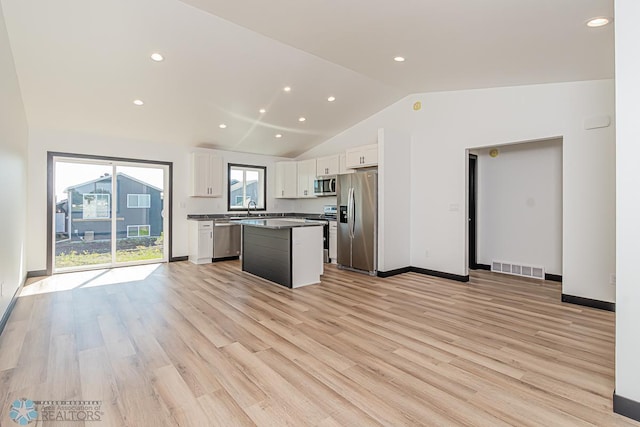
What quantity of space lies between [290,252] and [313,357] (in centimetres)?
216

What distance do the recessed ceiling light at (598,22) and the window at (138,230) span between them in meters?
7.08

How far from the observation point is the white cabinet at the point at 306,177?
7.37 m

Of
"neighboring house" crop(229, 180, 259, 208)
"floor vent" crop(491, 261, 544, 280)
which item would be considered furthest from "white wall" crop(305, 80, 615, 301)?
"neighboring house" crop(229, 180, 259, 208)

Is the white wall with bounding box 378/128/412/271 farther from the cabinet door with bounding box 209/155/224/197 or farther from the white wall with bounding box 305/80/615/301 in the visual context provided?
the cabinet door with bounding box 209/155/224/197

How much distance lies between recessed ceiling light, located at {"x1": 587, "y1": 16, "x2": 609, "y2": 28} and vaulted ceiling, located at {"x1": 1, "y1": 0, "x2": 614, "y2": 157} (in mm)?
49

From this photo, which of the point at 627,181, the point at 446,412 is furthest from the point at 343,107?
the point at 446,412

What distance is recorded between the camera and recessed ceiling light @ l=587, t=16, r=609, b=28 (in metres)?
2.55

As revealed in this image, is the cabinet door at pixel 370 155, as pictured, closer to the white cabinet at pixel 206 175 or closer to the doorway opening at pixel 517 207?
the doorway opening at pixel 517 207

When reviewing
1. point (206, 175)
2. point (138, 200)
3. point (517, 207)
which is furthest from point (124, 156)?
point (517, 207)

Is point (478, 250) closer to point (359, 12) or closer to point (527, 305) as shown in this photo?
point (527, 305)

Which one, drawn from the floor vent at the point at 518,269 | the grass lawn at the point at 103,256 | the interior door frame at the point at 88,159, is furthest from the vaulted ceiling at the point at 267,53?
the floor vent at the point at 518,269

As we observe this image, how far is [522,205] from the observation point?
5.39 metres

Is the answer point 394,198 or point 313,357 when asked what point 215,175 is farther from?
point 313,357

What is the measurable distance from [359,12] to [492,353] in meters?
3.20
